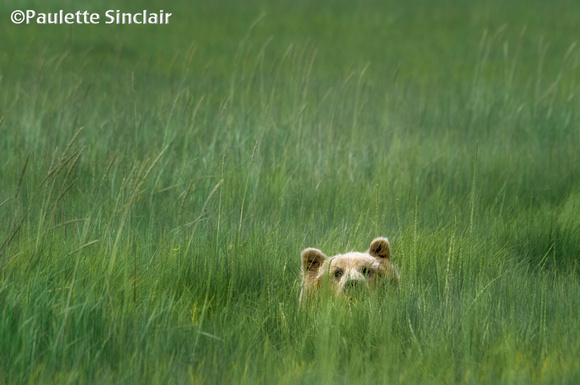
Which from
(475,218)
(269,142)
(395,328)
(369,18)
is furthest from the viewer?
(369,18)

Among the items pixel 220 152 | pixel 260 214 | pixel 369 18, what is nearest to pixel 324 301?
pixel 260 214

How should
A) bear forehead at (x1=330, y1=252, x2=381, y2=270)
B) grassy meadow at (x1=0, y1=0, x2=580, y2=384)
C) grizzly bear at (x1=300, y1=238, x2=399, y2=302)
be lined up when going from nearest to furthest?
1. grassy meadow at (x1=0, y1=0, x2=580, y2=384)
2. grizzly bear at (x1=300, y1=238, x2=399, y2=302)
3. bear forehead at (x1=330, y1=252, x2=381, y2=270)

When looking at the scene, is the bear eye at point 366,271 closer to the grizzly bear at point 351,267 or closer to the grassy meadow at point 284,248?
the grizzly bear at point 351,267

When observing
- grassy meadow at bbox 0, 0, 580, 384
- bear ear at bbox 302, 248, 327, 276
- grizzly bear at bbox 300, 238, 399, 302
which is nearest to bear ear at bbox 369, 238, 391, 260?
grizzly bear at bbox 300, 238, 399, 302

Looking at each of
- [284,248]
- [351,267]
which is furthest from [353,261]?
[284,248]

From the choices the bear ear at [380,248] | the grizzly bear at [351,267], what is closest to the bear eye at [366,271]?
the grizzly bear at [351,267]

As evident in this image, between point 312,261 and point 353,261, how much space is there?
0.78 feet

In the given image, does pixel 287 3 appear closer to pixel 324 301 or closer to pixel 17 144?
pixel 17 144

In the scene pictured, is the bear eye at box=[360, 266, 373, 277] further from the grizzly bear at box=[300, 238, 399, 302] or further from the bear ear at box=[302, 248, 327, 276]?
the bear ear at box=[302, 248, 327, 276]

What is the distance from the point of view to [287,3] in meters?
24.1

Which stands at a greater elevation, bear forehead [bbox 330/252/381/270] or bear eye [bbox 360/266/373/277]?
bear forehead [bbox 330/252/381/270]

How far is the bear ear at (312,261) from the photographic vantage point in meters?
3.72

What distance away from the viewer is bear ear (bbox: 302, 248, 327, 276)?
3717 millimetres

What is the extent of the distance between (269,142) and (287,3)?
1928 cm
